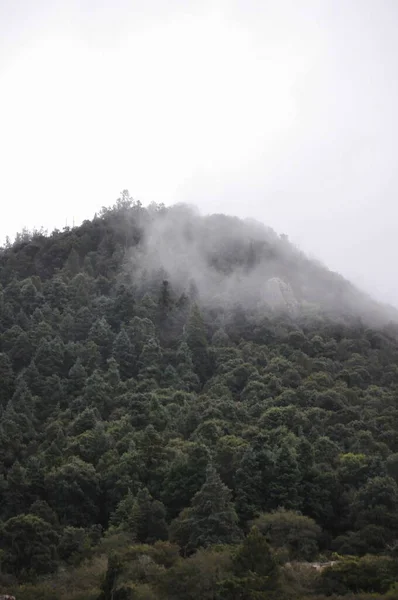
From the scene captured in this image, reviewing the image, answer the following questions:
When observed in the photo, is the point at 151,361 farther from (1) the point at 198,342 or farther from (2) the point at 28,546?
(2) the point at 28,546

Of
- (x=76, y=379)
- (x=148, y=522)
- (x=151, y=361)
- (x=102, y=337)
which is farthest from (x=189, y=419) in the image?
(x=102, y=337)

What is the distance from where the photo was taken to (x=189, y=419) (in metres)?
61.5

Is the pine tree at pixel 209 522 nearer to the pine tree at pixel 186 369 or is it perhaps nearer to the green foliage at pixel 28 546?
the green foliage at pixel 28 546

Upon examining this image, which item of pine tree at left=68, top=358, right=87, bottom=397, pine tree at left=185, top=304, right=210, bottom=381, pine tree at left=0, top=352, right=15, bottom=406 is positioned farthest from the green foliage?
pine tree at left=185, top=304, right=210, bottom=381

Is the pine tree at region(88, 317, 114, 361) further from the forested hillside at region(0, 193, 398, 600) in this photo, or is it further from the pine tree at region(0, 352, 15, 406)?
the pine tree at region(0, 352, 15, 406)

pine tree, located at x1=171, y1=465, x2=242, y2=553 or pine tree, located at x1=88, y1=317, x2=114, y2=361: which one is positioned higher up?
pine tree, located at x1=88, y1=317, x2=114, y2=361

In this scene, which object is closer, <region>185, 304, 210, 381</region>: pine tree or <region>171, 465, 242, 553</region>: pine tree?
<region>171, 465, 242, 553</region>: pine tree

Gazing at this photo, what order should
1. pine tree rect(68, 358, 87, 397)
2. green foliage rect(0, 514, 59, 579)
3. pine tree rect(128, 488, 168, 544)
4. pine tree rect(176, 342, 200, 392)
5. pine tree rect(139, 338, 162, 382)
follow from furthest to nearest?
pine tree rect(139, 338, 162, 382) → pine tree rect(176, 342, 200, 392) → pine tree rect(68, 358, 87, 397) → pine tree rect(128, 488, 168, 544) → green foliage rect(0, 514, 59, 579)

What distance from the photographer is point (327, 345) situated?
8706 cm

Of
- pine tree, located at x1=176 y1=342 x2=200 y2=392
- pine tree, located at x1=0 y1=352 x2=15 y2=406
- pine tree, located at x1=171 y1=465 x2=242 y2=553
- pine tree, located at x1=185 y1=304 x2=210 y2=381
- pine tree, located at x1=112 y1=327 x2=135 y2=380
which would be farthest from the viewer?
pine tree, located at x1=185 y1=304 x2=210 y2=381

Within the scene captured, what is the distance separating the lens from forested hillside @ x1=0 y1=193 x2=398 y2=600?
123 feet

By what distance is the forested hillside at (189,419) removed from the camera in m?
37.5

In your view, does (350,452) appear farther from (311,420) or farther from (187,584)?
(187,584)

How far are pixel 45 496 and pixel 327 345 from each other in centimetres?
4547
